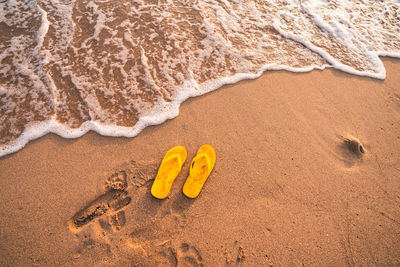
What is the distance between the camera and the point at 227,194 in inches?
82.7

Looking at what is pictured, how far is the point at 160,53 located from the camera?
10.6ft

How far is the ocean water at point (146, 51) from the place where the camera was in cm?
259

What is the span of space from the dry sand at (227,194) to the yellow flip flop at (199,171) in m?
0.09

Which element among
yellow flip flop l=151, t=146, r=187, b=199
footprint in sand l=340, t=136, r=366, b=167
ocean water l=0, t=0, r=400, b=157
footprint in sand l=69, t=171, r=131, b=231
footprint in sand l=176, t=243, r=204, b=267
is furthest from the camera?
ocean water l=0, t=0, r=400, b=157

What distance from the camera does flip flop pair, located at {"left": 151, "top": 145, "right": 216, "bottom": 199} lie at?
2.07 m

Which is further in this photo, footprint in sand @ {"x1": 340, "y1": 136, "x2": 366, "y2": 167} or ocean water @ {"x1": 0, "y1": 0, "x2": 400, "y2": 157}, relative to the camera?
ocean water @ {"x1": 0, "y1": 0, "x2": 400, "y2": 157}

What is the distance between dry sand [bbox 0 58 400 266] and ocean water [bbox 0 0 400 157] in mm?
365

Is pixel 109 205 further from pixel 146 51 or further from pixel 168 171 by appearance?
pixel 146 51

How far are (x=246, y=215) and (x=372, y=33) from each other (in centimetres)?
434

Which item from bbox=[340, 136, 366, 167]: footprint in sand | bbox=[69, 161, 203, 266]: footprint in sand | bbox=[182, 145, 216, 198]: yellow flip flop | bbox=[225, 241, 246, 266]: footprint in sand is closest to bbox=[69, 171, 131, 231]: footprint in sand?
bbox=[69, 161, 203, 266]: footprint in sand

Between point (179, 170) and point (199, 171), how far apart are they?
0.21 metres

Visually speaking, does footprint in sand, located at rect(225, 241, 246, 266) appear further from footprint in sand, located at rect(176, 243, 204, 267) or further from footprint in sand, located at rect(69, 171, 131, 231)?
footprint in sand, located at rect(69, 171, 131, 231)

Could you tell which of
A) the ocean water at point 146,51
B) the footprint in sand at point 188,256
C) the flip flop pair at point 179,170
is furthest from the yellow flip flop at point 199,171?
the ocean water at point 146,51

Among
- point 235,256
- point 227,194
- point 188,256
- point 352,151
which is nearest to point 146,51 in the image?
point 227,194
